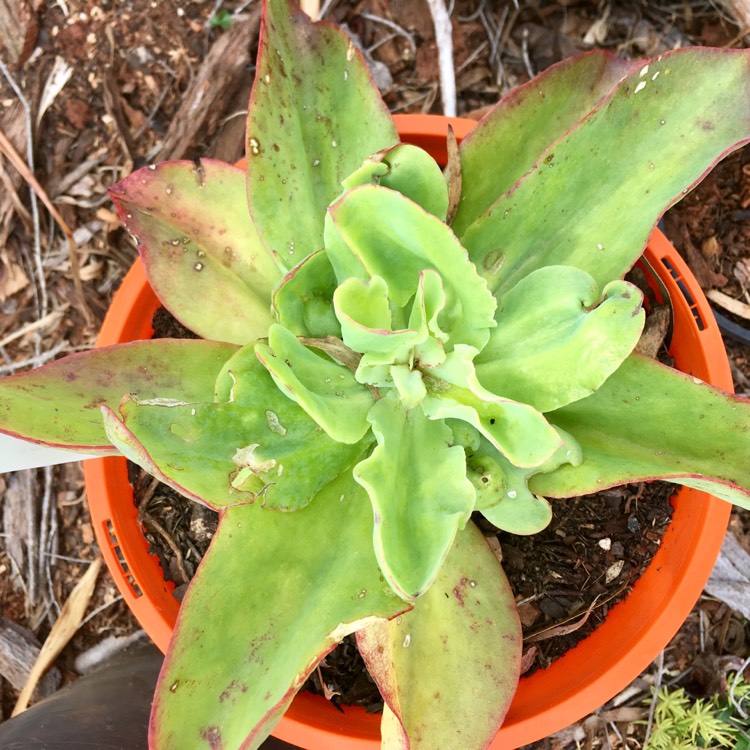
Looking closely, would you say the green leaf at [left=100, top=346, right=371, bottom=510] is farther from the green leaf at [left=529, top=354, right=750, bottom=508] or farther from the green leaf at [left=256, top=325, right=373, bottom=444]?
the green leaf at [left=529, top=354, right=750, bottom=508]

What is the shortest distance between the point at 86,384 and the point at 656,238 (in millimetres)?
1025

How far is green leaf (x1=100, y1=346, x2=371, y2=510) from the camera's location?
864mm

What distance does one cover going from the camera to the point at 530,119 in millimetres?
1214

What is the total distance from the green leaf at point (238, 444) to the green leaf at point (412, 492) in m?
0.08

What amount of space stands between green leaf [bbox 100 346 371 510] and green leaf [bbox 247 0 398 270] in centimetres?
22

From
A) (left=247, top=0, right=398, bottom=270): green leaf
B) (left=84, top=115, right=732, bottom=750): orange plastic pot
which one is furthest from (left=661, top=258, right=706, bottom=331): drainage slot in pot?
(left=247, top=0, right=398, bottom=270): green leaf

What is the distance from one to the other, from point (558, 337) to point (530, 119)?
43cm

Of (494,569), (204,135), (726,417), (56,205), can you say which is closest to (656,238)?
(726,417)

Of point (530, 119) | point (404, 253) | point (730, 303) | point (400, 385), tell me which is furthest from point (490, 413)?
point (730, 303)

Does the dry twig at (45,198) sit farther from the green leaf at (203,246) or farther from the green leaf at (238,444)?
the green leaf at (238,444)

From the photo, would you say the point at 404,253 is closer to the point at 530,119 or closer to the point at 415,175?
the point at 415,175

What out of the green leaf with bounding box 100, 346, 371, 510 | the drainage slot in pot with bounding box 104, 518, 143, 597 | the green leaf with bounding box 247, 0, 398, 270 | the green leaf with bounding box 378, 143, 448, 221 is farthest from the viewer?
the drainage slot in pot with bounding box 104, 518, 143, 597

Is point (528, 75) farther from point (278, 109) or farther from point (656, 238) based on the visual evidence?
point (278, 109)

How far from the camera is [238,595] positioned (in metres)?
1.01
